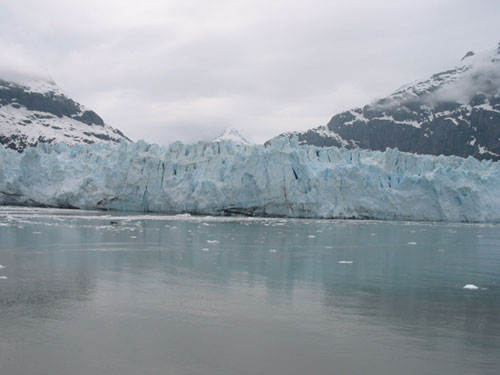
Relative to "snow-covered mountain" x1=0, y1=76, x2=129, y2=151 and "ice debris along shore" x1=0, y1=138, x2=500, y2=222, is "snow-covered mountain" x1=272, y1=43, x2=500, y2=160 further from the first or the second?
"ice debris along shore" x1=0, y1=138, x2=500, y2=222

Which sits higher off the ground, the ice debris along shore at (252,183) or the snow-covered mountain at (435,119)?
the snow-covered mountain at (435,119)

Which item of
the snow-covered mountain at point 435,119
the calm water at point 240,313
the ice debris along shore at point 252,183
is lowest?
the calm water at point 240,313

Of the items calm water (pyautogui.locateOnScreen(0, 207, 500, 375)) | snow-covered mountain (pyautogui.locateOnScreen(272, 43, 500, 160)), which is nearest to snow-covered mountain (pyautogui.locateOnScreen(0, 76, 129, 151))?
snow-covered mountain (pyautogui.locateOnScreen(272, 43, 500, 160))

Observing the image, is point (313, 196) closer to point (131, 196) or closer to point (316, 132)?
point (131, 196)

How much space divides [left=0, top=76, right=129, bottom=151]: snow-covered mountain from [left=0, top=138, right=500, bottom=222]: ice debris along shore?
4736 centimetres

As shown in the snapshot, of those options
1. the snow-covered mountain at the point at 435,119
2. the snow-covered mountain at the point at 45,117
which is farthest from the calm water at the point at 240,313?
the snow-covered mountain at the point at 45,117

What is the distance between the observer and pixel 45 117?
3607 inches

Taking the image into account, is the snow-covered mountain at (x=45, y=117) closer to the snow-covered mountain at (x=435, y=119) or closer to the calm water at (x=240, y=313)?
the snow-covered mountain at (x=435, y=119)

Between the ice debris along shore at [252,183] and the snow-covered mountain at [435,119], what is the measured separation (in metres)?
48.1

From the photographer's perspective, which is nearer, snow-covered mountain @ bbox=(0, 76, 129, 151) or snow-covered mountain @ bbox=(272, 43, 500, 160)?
snow-covered mountain @ bbox=(272, 43, 500, 160)

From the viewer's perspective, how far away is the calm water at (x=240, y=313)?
4391mm

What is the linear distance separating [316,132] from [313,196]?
202 ft

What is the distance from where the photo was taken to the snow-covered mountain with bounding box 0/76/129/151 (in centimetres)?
8137

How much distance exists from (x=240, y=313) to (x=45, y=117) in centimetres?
9473
